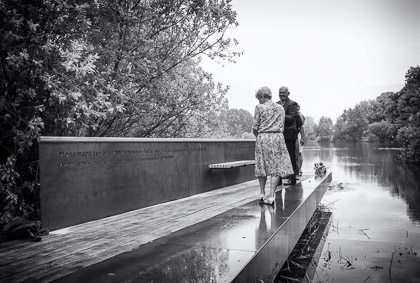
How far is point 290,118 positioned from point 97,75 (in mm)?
4103

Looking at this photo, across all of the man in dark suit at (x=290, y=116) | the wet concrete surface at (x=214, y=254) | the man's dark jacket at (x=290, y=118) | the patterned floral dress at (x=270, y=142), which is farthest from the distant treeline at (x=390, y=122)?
the wet concrete surface at (x=214, y=254)

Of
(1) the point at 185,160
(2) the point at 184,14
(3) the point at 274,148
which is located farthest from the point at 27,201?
(2) the point at 184,14

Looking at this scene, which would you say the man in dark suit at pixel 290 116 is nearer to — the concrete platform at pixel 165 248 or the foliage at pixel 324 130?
the concrete platform at pixel 165 248

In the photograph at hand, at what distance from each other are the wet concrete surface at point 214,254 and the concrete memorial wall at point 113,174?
1.80 metres

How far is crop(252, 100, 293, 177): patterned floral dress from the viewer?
18.6ft

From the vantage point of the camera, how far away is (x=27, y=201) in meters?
5.91

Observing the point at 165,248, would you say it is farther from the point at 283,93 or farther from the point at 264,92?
the point at 283,93

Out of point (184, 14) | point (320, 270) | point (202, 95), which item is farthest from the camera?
point (202, 95)

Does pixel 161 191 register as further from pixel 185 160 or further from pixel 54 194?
pixel 54 194

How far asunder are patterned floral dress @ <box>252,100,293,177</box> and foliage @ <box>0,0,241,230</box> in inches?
111

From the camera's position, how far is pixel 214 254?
3.24 m

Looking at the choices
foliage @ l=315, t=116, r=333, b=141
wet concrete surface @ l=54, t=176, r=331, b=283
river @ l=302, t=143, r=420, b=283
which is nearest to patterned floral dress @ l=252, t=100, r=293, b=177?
wet concrete surface @ l=54, t=176, r=331, b=283

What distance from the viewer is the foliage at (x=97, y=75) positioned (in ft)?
18.5

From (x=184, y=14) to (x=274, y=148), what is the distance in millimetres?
6646
